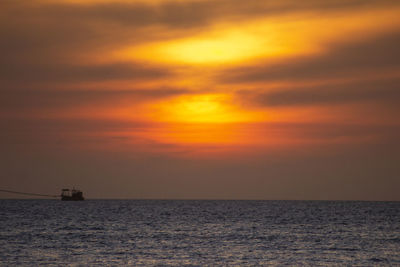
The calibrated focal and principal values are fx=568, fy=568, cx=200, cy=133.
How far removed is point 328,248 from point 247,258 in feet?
48.5

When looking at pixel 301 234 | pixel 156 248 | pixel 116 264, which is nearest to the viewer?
pixel 116 264

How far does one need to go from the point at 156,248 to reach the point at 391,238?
36.2m

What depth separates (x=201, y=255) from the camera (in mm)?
58500

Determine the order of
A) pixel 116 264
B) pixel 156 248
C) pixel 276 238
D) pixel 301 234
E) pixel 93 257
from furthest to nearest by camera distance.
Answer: pixel 301 234, pixel 276 238, pixel 156 248, pixel 93 257, pixel 116 264

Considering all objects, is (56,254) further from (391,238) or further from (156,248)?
(391,238)

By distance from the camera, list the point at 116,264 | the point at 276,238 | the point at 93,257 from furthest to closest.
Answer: the point at 276,238, the point at 93,257, the point at 116,264

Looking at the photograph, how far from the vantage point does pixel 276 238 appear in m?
80.4

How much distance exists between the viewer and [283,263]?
176 feet

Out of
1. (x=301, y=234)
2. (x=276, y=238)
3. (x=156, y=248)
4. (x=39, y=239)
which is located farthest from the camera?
(x=301, y=234)

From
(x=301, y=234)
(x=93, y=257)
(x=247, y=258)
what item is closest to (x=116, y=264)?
(x=93, y=257)

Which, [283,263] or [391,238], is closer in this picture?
[283,263]

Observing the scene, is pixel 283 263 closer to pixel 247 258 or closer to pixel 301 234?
pixel 247 258

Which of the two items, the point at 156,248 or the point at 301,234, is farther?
the point at 301,234

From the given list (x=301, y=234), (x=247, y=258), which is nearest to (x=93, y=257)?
(x=247, y=258)
